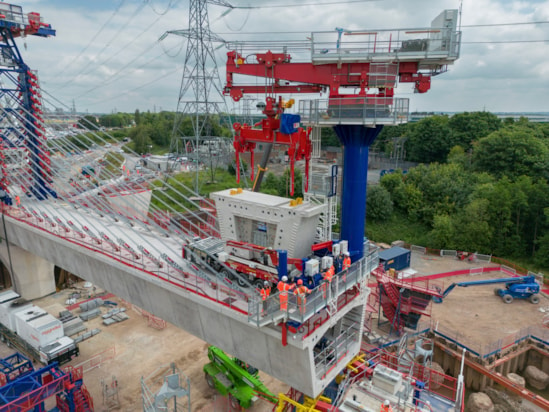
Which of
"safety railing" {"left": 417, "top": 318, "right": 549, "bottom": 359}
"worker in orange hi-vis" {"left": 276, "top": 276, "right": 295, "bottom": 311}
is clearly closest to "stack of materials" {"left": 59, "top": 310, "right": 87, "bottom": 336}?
"worker in orange hi-vis" {"left": 276, "top": 276, "right": 295, "bottom": 311}

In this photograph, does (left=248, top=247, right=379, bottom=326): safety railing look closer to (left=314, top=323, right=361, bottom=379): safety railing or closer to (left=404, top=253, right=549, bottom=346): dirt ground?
(left=314, top=323, right=361, bottom=379): safety railing

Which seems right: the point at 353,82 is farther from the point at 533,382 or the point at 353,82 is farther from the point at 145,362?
the point at 533,382

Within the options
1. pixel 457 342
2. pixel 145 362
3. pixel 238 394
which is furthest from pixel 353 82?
pixel 145 362

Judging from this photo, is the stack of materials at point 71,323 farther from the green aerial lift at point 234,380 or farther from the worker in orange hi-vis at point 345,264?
the worker in orange hi-vis at point 345,264

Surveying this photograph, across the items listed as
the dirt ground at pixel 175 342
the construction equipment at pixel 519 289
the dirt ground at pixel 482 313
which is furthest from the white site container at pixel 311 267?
the construction equipment at pixel 519 289

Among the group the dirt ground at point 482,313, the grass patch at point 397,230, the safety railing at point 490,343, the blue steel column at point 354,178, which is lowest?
the safety railing at point 490,343

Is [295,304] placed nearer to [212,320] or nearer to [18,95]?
[212,320]
